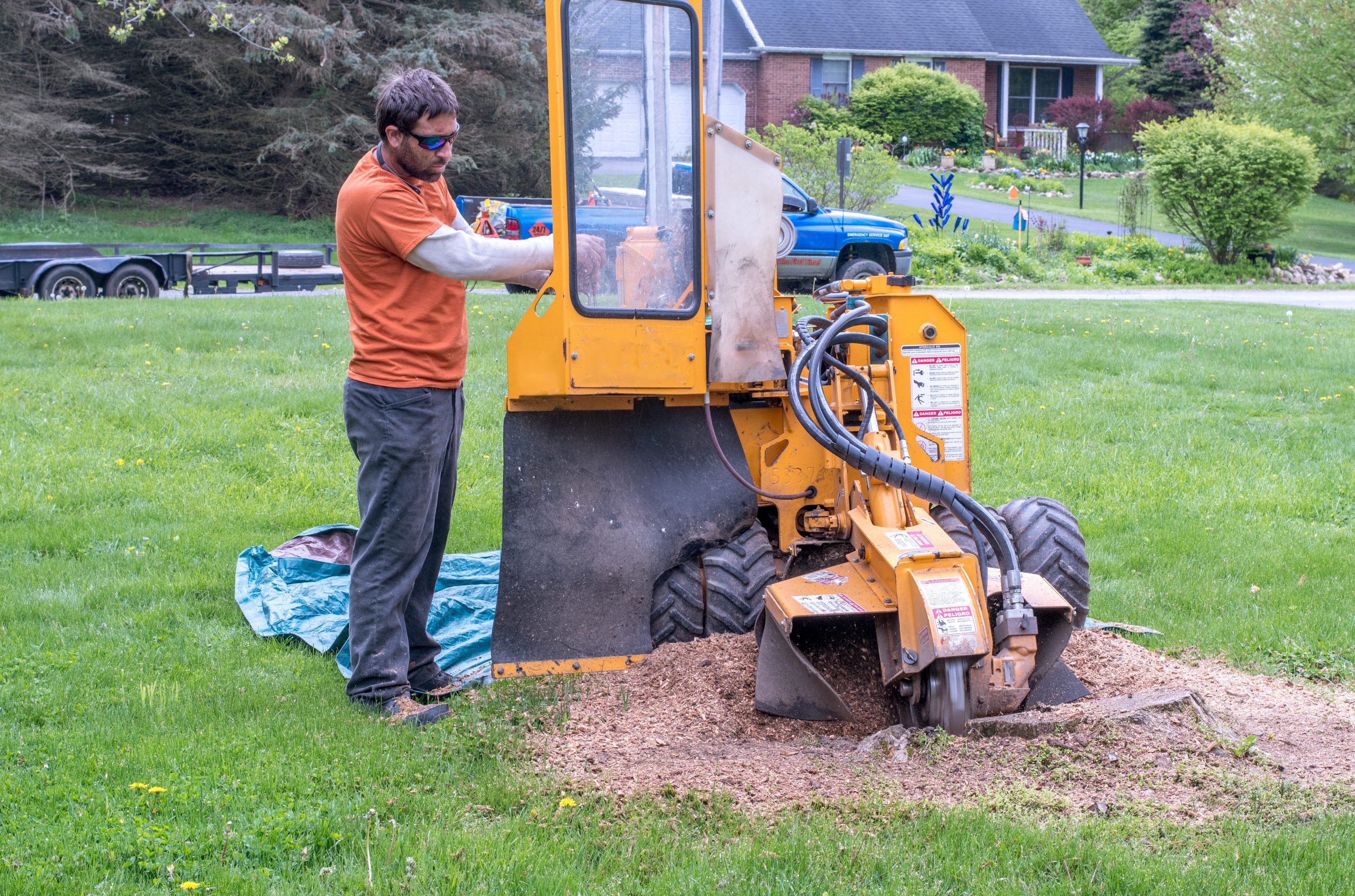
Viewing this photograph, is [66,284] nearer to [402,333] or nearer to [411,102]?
[402,333]

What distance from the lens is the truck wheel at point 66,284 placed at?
1525 centimetres

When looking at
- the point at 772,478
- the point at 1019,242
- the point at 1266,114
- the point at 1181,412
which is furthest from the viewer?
the point at 1266,114

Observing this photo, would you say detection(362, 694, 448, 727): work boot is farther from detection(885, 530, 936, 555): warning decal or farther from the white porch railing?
the white porch railing

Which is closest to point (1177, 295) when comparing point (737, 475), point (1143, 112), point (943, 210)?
point (943, 210)

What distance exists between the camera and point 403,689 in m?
4.57

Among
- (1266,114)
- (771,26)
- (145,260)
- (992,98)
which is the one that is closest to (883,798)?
(145,260)

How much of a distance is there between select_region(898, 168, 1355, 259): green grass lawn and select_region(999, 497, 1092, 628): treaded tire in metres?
23.8

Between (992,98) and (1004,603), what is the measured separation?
149ft

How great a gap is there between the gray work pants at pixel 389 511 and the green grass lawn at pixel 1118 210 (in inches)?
980

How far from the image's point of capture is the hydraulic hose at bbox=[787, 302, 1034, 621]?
394 cm

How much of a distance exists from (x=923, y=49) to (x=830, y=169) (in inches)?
866

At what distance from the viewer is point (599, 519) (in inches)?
189

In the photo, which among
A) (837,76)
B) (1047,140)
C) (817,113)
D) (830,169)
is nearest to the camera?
(830,169)

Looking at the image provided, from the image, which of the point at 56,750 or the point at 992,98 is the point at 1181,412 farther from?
the point at 992,98
